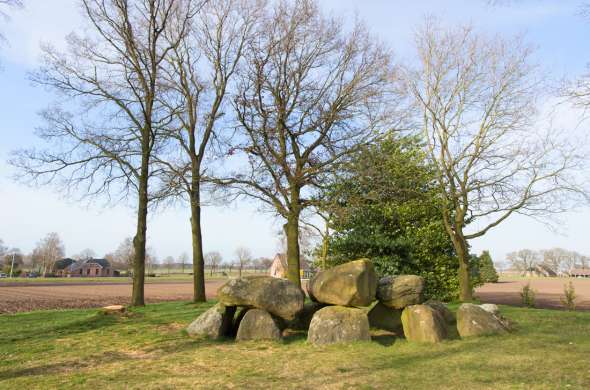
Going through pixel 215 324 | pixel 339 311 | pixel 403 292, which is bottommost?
pixel 215 324

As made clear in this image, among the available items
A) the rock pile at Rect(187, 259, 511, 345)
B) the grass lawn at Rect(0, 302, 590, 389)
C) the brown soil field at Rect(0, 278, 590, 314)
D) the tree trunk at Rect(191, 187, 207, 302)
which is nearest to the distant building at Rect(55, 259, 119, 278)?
the brown soil field at Rect(0, 278, 590, 314)

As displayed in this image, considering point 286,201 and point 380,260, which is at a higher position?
point 286,201

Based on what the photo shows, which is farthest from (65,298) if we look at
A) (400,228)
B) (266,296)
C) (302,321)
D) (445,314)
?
(445,314)

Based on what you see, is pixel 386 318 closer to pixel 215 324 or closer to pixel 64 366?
pixel 215 324

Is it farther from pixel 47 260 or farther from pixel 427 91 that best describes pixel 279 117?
pixel 47 260

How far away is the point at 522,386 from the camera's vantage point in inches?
243

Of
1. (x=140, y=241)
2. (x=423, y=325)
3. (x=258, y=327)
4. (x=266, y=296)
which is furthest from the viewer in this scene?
(x=140, y=241)

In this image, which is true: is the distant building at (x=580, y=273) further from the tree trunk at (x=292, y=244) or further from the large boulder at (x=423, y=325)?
the large boulder at (x=423, y=325)

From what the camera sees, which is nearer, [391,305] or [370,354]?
[370,354]

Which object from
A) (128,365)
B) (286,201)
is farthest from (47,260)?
(128,365)

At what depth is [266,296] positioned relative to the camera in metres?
10.4

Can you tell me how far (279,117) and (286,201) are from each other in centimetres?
338

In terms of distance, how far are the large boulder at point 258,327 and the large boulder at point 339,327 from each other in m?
Result: 0.92

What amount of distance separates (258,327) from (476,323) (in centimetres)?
523
